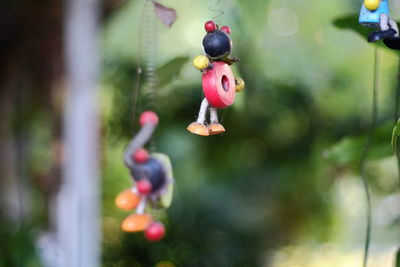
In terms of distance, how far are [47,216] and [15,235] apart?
0.19 metres

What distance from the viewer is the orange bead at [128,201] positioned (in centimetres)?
56

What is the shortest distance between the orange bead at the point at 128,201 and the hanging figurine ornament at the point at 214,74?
0.15m

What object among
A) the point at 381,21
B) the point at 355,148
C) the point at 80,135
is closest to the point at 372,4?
the point at 381,21

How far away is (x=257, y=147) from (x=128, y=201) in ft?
5.46

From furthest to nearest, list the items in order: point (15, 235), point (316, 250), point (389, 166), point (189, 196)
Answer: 1. point (389, 166)
2. point (316, 250)
3. point (189, 196)
4. point (15, 235)

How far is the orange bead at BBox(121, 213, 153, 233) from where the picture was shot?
55 cm

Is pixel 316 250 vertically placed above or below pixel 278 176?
below

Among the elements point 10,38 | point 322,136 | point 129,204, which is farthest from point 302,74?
point 129,204

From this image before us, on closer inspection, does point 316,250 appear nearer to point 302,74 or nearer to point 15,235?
point 302,74

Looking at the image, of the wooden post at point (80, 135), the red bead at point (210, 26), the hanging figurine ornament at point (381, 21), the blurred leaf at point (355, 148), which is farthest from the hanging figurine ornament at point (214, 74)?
the wooden post at point (80, 135)

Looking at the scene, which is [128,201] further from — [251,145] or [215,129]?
[251,145]

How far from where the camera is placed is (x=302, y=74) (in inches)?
69.0

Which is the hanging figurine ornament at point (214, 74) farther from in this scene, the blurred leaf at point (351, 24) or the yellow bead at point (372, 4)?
the blurred leaf at point (351, 24)

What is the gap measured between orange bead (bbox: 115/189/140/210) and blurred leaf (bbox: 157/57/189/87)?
17 cm
